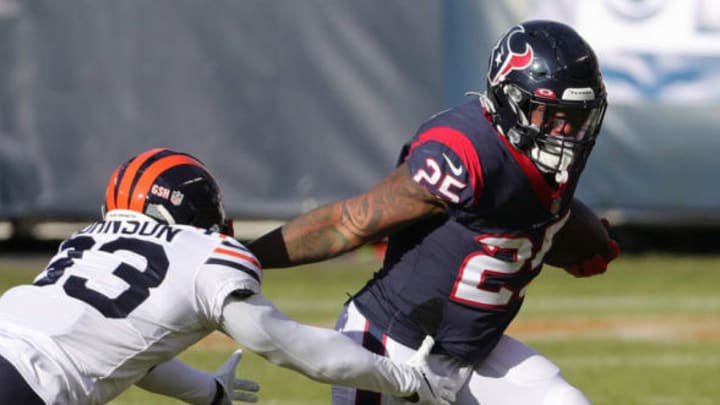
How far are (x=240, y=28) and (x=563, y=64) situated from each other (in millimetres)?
7980

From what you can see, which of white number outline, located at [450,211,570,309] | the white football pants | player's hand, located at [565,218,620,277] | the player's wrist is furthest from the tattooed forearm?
player's hand, located at [565,218,620,277]

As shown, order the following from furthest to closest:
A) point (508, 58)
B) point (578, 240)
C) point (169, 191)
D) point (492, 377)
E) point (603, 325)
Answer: point (603, 325) → point (578, 240) → point (492, 377) → point (508, 58) → point (169, 191)

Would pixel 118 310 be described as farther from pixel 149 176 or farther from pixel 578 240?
pixel 578 240

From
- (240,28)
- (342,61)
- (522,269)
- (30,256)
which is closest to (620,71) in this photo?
(342,61)

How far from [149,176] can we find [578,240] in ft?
4.71

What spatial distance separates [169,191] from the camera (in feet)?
12.1

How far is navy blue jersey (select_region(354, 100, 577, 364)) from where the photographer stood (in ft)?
12.3

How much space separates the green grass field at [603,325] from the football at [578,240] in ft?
7.46

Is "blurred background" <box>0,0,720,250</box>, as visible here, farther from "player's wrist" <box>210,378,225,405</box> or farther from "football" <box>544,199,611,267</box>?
"player's wrist" <box>210,378,225,405</box>

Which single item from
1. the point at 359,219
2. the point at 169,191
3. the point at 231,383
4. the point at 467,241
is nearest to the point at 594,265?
the point at 467,241

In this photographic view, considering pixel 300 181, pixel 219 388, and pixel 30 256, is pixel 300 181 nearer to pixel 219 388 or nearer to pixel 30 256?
pixel 30 256

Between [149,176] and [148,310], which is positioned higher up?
[149,176]

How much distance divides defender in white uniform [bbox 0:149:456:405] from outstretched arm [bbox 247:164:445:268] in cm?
22

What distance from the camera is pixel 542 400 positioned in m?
3.93
